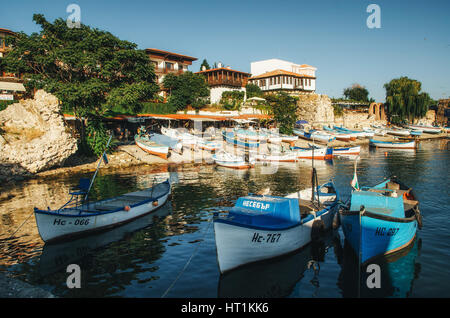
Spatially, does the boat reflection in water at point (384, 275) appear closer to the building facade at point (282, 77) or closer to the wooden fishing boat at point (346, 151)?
the wooden fishing boat at point (346, 151)

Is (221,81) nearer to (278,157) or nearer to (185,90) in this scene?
(185,90)

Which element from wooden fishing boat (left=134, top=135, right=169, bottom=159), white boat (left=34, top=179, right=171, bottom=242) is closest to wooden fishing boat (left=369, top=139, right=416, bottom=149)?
wooden fishing boat (left=134, top=135, right=169, bottom=159)

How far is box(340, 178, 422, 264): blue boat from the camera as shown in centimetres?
1137

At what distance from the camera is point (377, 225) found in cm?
1145

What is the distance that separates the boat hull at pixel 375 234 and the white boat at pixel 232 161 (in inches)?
919

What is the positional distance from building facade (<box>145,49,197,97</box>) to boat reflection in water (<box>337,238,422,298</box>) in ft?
194

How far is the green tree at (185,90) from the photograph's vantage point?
62.0 m

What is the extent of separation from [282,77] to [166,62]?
33085 mm

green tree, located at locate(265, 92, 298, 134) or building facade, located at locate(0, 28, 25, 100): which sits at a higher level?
building facade, located at locate(0, 28, 25, 100)

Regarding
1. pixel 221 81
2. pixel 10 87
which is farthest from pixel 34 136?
pixel 221 81

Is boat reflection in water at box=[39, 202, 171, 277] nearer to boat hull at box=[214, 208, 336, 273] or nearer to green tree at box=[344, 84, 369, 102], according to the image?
boat hull at box=[214, 208, 336, 273]

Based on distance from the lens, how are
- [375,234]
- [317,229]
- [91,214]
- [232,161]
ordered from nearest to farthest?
[375,234], [317,229], [91,214], [232,161]

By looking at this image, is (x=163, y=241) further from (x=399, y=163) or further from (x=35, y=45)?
(x=399, y=163)

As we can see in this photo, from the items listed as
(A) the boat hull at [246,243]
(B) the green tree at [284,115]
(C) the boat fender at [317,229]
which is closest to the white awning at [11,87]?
(A) the boat hull at [246,243]
